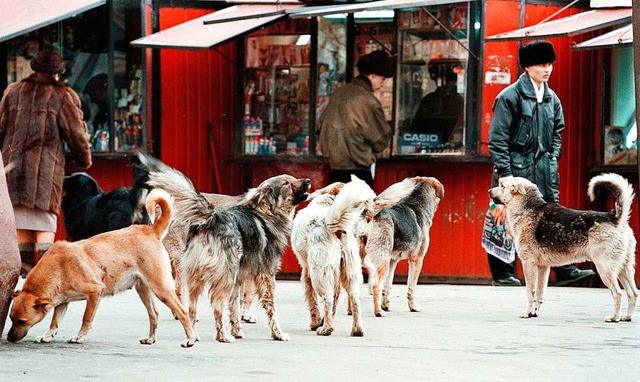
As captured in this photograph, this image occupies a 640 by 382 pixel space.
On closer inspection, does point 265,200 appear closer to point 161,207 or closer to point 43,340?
point 161,207

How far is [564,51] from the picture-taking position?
53.5ft

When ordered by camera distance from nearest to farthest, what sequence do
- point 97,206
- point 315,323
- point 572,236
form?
Answer: 1. point 315,323
2. point 572,236
3. point 97,206

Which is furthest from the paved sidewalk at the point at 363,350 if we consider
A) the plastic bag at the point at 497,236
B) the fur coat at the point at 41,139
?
the plastic bag at the point at 497,236

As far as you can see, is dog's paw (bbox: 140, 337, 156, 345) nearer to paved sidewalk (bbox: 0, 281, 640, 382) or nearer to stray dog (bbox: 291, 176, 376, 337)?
paved sidewalk (bbox: 0, 281, 640, 382)

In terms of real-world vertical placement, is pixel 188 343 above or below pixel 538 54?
below

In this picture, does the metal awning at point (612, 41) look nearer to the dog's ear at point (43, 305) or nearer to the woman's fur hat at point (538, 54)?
the woman's fur hat at point (538, 54)

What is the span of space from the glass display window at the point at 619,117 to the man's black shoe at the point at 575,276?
78.7 inches

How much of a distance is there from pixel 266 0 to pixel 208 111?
58.7 inches

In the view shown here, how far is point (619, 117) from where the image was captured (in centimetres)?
1603

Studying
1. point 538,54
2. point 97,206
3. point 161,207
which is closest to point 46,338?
point 161,207

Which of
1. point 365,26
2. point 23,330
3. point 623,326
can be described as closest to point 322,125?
point 365,26

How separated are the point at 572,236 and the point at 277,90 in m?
5.98

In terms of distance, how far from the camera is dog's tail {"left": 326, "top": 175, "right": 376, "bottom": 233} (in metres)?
9.86

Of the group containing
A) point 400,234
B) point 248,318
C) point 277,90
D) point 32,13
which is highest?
point 32,13
